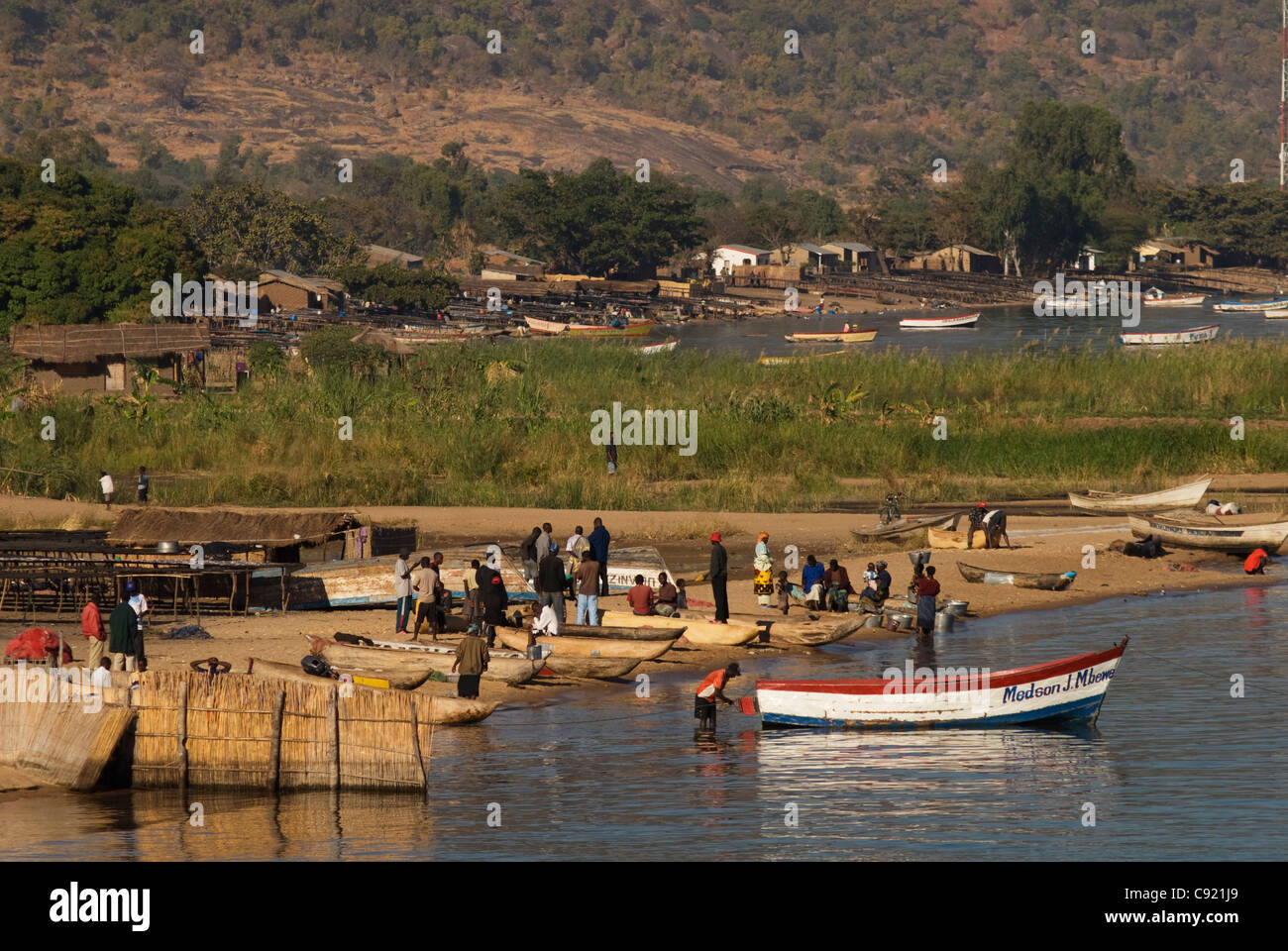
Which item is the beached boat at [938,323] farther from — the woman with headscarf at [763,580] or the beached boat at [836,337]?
the woman with headscarf at [763,580]

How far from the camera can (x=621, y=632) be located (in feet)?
102

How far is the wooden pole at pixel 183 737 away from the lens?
23844 millimetres

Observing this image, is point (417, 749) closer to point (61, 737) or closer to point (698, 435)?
point (61, 737)

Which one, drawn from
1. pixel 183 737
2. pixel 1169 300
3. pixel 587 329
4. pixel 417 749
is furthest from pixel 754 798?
pixel 1169 300

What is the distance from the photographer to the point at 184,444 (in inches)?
2281

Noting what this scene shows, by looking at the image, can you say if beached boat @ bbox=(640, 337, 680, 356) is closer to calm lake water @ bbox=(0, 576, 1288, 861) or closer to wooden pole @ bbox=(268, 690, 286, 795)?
calm lake water @ bbox=(0, 576, 1288, 861)

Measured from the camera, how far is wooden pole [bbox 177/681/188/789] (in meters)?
23.8

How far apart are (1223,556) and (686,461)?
18065 mm

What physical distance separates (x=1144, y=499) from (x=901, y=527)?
889 cm

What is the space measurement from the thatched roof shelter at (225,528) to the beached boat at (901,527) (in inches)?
577

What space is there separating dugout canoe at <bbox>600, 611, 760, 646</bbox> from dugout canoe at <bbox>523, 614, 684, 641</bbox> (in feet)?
3.23

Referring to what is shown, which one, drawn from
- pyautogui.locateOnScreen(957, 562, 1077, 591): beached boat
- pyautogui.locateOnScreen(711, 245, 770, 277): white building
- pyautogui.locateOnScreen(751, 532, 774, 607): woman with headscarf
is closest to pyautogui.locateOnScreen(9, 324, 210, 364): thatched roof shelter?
pyautogui.locateOnScreen(751, 532, 774, 607): woman with headscarf

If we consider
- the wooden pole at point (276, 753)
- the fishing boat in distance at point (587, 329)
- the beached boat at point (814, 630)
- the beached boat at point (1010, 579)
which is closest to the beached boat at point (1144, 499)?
the beached boat at point (1010, 579)
